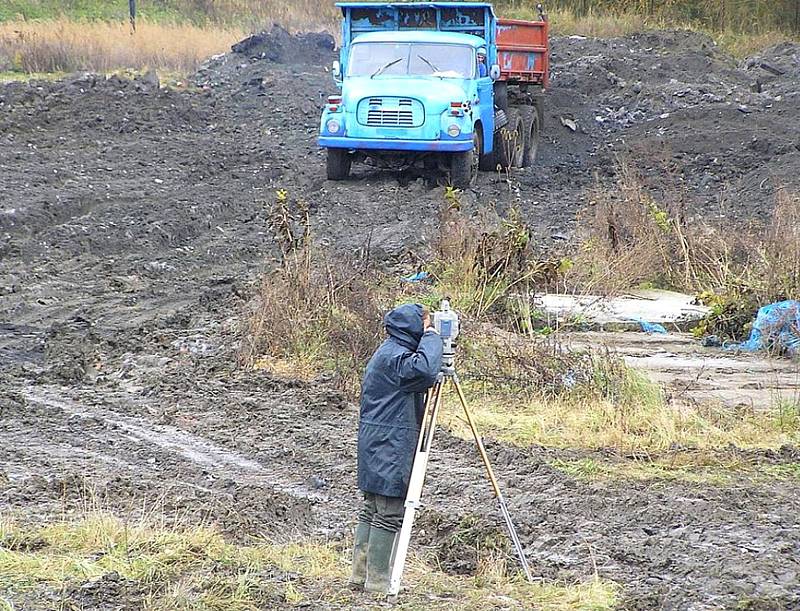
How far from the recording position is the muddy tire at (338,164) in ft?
59.9

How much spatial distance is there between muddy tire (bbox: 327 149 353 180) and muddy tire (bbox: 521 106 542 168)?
160 inches

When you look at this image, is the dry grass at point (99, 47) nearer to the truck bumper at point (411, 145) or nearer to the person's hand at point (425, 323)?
the truck bumper at point (411, 145)

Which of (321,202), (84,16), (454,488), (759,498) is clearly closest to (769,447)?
(759,498)

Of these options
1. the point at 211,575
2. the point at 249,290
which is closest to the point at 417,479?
the point at 211,575

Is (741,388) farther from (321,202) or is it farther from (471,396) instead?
(321,202)

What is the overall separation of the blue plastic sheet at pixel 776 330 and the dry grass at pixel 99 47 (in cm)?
2593

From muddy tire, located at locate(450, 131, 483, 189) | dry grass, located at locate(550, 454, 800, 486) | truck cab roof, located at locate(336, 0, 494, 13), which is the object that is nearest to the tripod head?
dry grass, located at locate(550, 454, 800, 486)

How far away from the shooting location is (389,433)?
5.57m

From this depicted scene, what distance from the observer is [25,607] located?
17.4 ft

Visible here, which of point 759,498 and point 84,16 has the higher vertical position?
point 759,498

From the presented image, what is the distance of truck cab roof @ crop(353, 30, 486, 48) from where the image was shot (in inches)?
724

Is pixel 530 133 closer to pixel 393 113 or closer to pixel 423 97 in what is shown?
pixel 423 97

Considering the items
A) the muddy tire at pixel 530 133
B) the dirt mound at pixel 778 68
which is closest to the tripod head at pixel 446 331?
the muddy tire at pixel 530 133

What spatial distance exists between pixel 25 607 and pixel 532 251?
705cm
